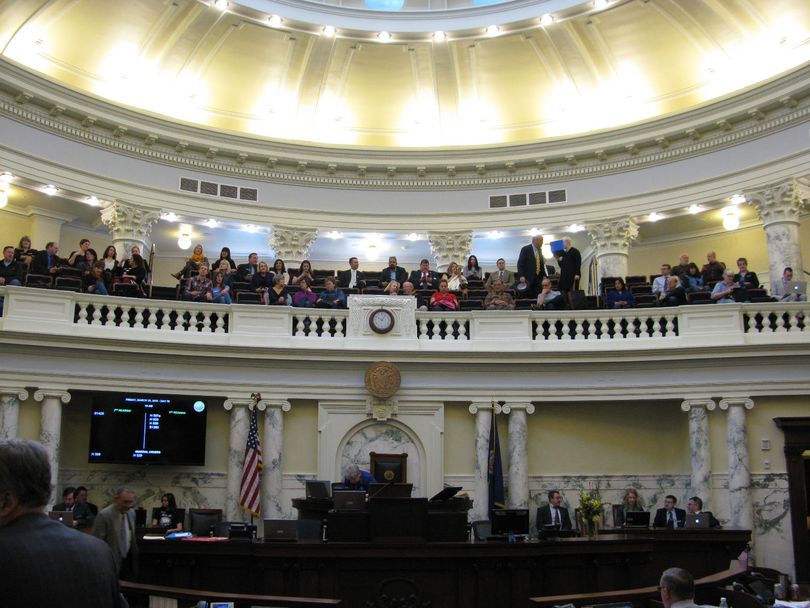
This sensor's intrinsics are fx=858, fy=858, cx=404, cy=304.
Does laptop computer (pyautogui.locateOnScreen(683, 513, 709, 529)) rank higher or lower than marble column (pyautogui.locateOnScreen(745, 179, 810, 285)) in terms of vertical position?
lower

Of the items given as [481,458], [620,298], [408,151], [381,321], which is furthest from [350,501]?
[408,151]

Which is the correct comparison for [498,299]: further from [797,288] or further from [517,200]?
Answer: [517,200]

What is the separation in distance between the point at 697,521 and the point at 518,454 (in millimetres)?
3391

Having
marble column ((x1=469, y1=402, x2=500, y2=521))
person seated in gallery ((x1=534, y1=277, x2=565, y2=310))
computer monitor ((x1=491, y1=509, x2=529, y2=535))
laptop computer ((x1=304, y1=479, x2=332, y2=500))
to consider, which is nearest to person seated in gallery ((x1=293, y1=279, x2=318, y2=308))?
marble column ((x1=469, y1=402, x2=500, y2=521))

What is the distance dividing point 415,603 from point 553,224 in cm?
1297

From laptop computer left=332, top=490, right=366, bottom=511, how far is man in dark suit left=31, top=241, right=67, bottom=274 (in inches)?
284

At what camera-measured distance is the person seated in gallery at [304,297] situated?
15.0 meters

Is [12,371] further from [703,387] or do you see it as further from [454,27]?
[454,27]

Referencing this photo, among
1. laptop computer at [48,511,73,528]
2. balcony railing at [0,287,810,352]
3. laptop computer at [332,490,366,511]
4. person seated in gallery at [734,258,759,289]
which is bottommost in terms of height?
laptop computer at [48,511,73,528]

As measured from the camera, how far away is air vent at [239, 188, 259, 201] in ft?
66.7

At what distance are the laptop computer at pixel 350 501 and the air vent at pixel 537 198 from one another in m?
12.6

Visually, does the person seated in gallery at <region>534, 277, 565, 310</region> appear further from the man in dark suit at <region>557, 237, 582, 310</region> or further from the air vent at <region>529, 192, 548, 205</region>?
the air vent at <region>529, 192, 548, 205</region>

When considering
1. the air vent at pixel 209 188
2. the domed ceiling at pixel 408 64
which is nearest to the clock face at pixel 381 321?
the air vent at pixel 209 188

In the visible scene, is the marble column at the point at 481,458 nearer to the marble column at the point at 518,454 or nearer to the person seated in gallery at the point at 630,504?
the marble column at the point at 518,454
